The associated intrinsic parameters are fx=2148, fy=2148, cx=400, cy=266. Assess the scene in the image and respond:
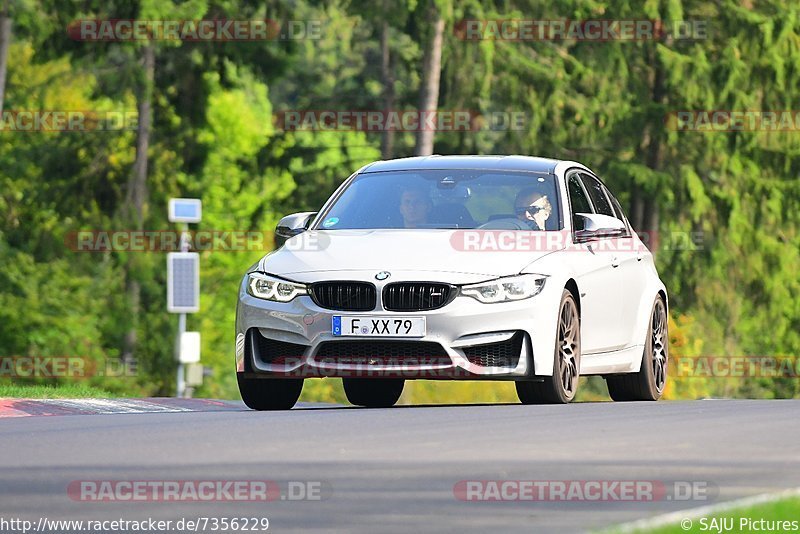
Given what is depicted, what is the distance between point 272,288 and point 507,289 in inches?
64.2

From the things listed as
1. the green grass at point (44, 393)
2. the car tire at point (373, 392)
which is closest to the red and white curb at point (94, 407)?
the car tire at point (373, 392)

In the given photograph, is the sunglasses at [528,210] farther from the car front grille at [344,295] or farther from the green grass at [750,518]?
the green grass at [750,518]

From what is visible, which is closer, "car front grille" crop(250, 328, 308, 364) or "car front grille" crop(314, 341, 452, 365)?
"car front grille" crop(314, 341, 452, 365)

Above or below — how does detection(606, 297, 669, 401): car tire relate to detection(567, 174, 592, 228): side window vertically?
below

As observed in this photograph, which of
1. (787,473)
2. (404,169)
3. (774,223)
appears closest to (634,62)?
(774,223)

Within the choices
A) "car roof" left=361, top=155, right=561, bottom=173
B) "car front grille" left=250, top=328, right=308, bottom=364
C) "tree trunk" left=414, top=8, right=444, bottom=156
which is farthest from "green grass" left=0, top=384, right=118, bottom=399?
"tree trunk" left=414, top=8, right=444, bottom=156

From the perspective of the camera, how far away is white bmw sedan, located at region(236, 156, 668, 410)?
14.6 meters

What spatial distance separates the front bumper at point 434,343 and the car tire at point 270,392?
22.5 inches

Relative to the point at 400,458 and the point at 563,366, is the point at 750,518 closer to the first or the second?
the point at 400,458

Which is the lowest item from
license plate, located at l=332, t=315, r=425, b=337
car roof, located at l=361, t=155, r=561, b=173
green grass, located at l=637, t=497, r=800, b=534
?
license plate, located at l=332, t=315, r=425, b=337

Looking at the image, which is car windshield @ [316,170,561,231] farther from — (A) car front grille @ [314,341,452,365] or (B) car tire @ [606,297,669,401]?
(B) car tire @ [606,297,669,401]

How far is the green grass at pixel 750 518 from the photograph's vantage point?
8.00 m

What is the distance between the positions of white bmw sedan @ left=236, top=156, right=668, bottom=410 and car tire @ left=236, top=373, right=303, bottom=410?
11 millimetres

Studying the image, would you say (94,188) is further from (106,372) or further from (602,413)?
(602,413)
